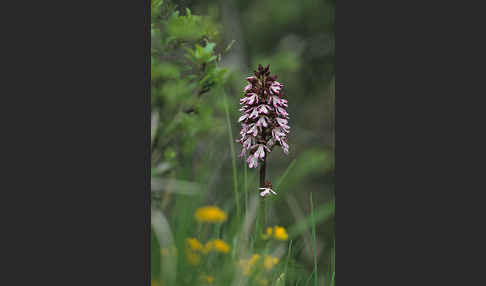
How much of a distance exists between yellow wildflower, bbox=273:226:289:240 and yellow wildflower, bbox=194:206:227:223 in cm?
50

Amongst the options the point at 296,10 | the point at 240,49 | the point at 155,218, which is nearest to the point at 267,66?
the point at 240,49

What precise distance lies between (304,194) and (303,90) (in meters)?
1.08

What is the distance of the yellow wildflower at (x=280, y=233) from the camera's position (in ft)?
14.5

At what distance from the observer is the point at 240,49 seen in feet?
15.8

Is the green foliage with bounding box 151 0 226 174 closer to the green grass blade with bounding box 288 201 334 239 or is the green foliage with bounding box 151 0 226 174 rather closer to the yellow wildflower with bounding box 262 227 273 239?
the yellow wildflower with bounding box 262 227 273 239

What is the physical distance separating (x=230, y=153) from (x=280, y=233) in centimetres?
86

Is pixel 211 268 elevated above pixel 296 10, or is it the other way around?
pixel 296 10

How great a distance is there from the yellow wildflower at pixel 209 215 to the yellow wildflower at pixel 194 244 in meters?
0.18

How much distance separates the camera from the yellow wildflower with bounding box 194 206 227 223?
425 cm

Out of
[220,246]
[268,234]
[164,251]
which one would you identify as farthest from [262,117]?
[164,251]

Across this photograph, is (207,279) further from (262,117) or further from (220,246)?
(262,117)

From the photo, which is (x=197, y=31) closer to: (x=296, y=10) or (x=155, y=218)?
(x=296, y=10)

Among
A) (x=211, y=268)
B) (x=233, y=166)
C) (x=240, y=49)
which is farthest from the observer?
(x=240, y=49)

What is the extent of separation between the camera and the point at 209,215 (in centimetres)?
424
